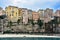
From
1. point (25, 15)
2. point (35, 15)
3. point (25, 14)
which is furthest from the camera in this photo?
point (35, 15)

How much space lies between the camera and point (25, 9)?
39.3m

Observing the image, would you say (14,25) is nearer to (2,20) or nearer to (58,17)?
(2,20)

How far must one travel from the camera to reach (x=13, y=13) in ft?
128

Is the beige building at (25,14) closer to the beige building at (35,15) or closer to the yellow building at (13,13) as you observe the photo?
the yellow building at (13,13)

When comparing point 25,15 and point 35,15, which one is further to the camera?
point 35,15

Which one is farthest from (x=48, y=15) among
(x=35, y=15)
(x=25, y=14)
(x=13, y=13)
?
(x=13, y=13)

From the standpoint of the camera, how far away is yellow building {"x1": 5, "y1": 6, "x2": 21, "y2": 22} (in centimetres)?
3834

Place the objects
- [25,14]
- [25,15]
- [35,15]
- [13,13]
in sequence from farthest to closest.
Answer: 1. [35,15]
2. [25,15]
3. [25,14]
4. [13,13]

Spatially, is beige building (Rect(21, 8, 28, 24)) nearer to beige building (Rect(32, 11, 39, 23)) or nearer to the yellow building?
the yellow building

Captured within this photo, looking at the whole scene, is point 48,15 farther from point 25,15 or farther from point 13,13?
point 13,13

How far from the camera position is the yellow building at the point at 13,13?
3834cm

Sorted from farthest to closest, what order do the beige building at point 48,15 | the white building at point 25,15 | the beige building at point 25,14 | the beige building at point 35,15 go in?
the beige building at point 35,15 < the beige building at point 25,14 < the beige building at point 48,15 < the white building at point 25,15

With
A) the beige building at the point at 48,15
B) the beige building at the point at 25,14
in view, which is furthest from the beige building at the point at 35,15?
the beige building at the point at 48,15

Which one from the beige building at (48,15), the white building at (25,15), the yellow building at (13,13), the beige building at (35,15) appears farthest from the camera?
the beige building at (35,15)
